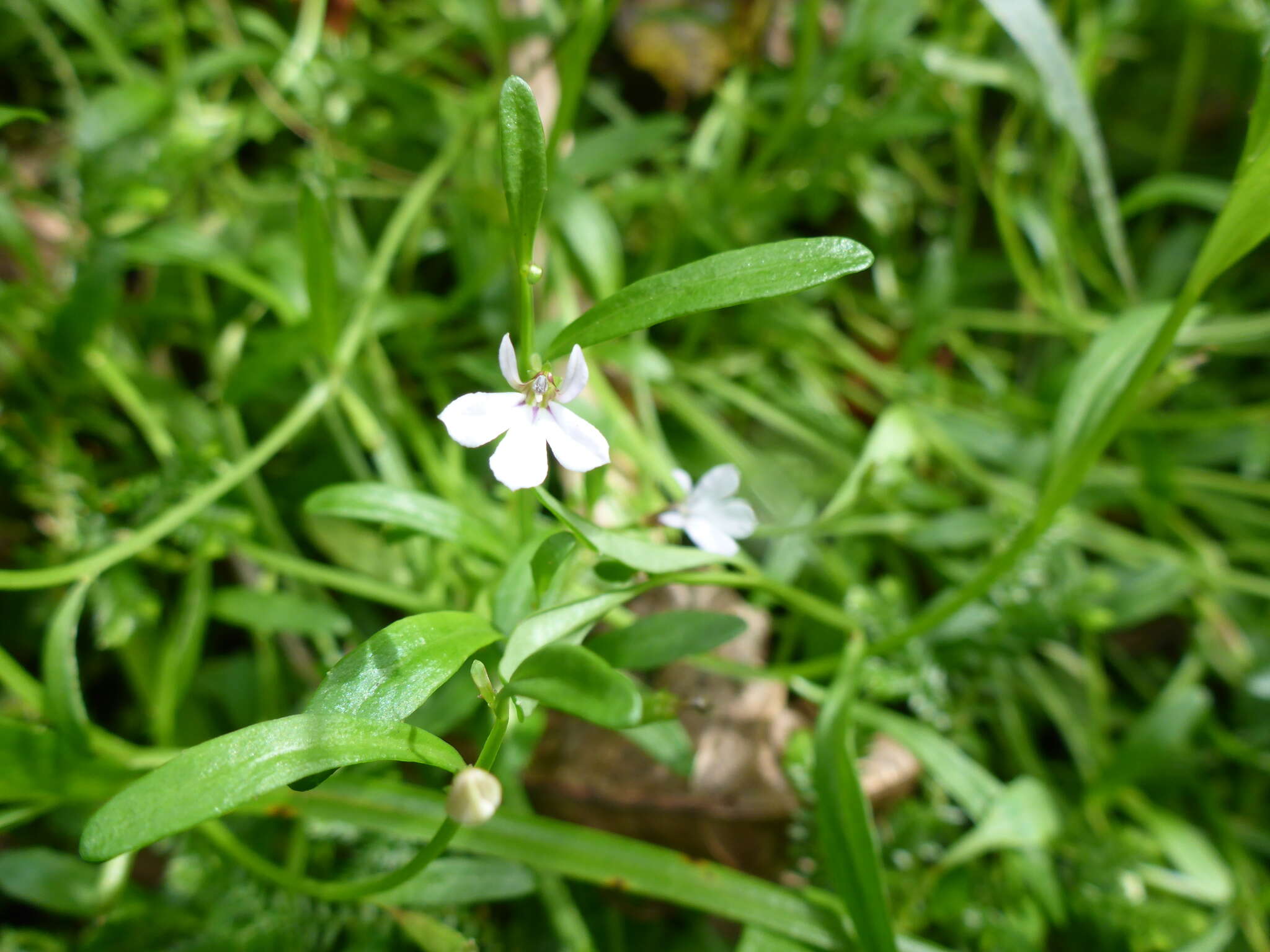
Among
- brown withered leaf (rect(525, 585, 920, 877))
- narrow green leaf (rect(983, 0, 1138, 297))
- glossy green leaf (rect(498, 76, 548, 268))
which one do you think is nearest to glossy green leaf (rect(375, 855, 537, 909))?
brown withered leaf (rect(525, 585, 920, 877))

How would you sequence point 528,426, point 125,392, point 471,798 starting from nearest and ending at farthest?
point 471,798
point 528,426
point 125,392

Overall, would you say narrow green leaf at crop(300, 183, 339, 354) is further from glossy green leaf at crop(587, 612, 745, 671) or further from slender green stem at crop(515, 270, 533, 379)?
glossy green leaf at crop(587, 612, 745, 671)

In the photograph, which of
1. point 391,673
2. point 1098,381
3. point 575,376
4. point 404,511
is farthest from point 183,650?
point 1098,381

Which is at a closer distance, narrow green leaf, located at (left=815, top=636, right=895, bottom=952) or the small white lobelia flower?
the small white lobelia flower

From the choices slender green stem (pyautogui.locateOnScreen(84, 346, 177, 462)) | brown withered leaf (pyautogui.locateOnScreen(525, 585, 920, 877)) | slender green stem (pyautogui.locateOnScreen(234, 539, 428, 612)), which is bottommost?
brown withered leaf (pyautogui.locateOnScreen(525, 585, 920, 877))

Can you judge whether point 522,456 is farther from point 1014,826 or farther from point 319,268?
point 1014,826

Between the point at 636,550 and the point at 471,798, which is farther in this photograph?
the point at 636,550

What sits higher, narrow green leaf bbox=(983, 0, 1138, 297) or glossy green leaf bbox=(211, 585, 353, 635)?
narrow green leaf bbox=(983, 0, 1138, 297)

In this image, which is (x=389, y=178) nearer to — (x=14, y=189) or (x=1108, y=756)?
(x=14, y=189)

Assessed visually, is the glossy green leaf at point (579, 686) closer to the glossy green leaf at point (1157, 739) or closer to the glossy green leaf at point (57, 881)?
the glossy green leaf at point (57, 881)
